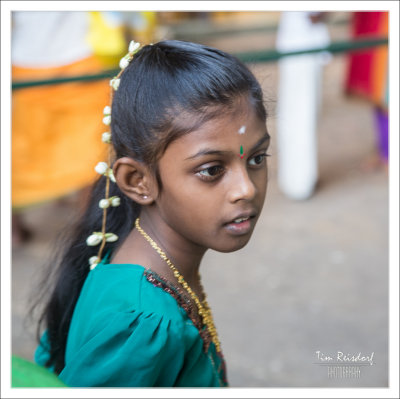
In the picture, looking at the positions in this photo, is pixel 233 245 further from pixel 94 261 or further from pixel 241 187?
pixel 94 261

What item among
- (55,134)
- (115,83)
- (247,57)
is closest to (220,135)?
(115,83)

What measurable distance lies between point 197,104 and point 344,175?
330 cm

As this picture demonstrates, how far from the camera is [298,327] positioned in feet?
8.21

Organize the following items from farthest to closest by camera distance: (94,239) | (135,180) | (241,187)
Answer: (94,239)
(135,180)
(241,187)

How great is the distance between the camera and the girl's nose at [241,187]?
3.11 ft

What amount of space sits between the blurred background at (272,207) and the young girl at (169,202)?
1.05 metres

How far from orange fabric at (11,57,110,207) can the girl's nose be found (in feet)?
7.44

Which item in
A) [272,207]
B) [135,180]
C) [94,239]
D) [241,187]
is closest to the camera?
[241,187]

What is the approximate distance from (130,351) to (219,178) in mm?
338

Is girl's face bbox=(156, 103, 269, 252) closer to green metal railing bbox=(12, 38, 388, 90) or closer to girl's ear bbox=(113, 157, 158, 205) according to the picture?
girl's ear bbox=(113, 157, 158, 205)

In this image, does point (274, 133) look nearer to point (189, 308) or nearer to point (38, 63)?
point (38, 63)

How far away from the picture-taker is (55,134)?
327cm

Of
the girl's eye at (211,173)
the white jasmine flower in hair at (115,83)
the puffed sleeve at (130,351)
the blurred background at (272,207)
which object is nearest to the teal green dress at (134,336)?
the puffed sleeve at (130,351)

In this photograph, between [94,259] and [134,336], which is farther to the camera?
[94,259]
